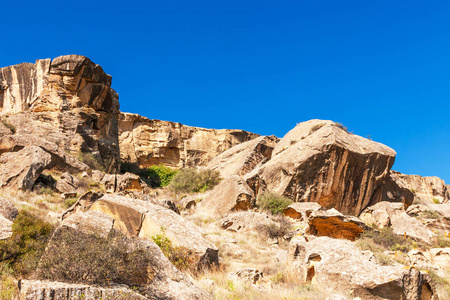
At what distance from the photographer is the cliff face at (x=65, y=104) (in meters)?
26.2

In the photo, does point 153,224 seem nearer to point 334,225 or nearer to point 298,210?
point 334,225

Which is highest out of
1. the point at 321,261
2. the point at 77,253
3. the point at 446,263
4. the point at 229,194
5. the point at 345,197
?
the point at 345,197

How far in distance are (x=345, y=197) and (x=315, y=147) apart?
9.87ft

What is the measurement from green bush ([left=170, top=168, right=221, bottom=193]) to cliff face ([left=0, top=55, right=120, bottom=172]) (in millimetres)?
5904

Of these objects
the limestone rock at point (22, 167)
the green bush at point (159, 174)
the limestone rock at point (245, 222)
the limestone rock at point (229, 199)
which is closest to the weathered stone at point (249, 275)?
the limestone rock at point (245, 222)

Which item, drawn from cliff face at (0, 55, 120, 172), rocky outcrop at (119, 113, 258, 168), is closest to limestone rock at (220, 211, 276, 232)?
cliff face at (0, 55, 120, 172)

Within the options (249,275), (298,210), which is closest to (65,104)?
(298,210)

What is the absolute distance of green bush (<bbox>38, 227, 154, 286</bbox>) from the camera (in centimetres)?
521

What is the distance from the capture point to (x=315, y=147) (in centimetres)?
2055

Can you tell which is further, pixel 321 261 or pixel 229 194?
pixel 229 194

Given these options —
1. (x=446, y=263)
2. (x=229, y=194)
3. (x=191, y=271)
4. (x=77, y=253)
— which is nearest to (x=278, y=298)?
(x=191, y=271)

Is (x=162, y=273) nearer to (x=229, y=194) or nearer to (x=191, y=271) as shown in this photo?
(x=191, y=271)

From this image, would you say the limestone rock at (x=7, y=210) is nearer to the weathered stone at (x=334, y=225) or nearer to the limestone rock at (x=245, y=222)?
the limestone rock at (x=245, y=222)

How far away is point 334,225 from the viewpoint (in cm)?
1388
